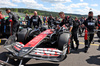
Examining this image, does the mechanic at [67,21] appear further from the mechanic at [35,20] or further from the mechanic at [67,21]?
the mechanic at [35,20]

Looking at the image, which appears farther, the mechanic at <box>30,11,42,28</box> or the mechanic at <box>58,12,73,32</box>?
the mechanic at <box>30,11,42,28</box>

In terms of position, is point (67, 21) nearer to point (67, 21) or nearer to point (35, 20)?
point (67, 21)

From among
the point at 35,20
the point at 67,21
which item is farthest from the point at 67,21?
the point at 35,20

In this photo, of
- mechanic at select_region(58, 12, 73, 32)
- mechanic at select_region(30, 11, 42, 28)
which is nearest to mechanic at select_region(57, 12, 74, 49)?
mechanic at select_region(58, 12, 73, 32)

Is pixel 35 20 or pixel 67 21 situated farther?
pixel 35 20

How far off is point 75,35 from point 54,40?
126 centimetres

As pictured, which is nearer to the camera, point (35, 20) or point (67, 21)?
point (67, 21)

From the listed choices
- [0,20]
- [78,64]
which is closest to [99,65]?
[78,64]

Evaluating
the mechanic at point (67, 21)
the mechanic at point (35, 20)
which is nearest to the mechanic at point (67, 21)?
the mechanic at point (67, 21)

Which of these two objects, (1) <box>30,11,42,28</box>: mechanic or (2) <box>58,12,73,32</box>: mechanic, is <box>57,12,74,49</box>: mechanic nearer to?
(2) <box>58,12,73,32</box>: mechanic

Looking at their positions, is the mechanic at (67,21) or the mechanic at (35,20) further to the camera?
the mechanic at (35,20)

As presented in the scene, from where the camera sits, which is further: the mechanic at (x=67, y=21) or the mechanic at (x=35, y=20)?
the mechanic at (x=35, y=20)

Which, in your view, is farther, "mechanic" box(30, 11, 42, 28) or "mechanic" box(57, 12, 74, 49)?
"mechanic" box(30, 11, 42, 28)

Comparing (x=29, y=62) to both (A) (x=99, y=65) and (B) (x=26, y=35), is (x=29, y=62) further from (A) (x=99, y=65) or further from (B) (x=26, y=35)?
(A) (x=99, y=65)
